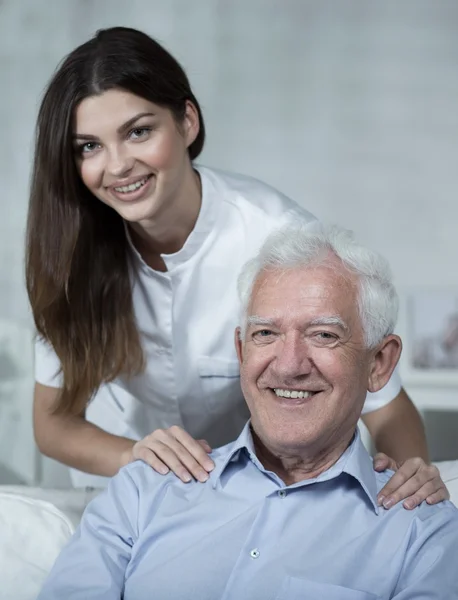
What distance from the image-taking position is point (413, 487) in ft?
4.70

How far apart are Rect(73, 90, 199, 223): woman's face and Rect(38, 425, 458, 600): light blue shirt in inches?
20.7

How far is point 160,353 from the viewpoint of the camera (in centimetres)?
196

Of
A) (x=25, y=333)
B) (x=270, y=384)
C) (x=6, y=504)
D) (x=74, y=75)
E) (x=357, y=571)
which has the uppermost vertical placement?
(x=74, y=75)

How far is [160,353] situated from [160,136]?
50 centimetres

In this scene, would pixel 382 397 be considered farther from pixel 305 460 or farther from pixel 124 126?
pixel 124 126

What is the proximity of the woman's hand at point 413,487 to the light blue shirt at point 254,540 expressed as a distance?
0.02 metres

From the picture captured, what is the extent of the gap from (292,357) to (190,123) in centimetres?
62

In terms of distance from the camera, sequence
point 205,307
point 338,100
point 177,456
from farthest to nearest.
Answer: point 338,100 < point 205,307 < point 177,456

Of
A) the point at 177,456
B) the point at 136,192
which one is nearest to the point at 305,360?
the point at 177,456

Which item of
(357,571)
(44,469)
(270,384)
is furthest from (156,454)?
(44,469)

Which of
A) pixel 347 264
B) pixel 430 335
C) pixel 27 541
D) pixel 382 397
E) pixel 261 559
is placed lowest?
pixel 430 335

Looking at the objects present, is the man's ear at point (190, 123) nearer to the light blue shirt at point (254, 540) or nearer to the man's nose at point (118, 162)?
the man's nose at point (118, 162)

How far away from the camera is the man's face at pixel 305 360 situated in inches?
57.8

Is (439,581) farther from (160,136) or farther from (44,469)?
(44,469)
